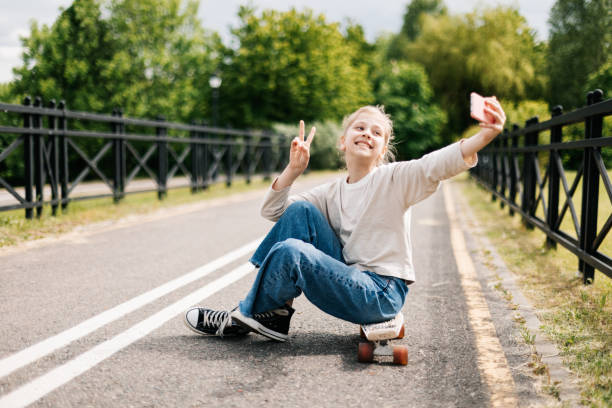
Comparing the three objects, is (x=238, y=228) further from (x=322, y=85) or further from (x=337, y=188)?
(x=322, y=85)

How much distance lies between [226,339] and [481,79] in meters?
33.3

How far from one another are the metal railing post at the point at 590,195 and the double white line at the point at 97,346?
113 inches

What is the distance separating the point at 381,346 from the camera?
3025 millimetres

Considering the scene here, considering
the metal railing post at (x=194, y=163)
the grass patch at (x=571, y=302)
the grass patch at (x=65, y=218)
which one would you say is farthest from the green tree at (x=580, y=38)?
the metal railing post at (x=194, y=163)

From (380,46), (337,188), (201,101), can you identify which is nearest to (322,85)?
(201,101)

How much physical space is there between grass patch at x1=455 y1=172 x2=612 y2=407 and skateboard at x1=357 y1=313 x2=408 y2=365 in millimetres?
747

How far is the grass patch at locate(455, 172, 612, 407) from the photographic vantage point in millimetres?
2705

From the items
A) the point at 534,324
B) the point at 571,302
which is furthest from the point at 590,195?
the point at 534,324

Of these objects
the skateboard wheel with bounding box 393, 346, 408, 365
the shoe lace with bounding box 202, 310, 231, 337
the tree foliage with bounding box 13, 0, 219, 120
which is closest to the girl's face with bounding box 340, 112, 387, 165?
the skateboard wheel with bounding box 393, 346, 408, 365

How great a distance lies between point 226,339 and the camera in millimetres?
3365

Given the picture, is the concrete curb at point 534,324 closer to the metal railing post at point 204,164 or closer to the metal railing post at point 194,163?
the metal railing post at point 194,163

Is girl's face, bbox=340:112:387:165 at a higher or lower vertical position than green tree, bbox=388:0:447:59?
lower

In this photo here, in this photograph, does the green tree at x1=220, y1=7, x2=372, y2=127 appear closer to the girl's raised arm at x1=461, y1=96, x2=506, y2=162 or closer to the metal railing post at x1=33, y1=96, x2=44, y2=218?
the metal railing post at x1=33, y1=96, x2=44, y2=218

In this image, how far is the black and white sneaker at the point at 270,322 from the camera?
315 centimetres
